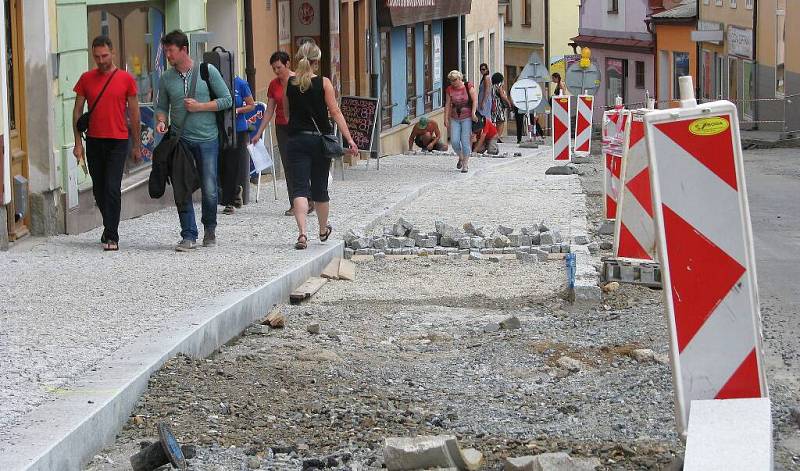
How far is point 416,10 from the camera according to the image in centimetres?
3447

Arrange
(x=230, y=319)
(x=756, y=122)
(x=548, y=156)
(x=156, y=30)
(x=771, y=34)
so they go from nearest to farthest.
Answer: (x=230, y=319) → (x=156, y=30) → (x=548, y=156) → (x=756, y=122) → (x=771, y=34)

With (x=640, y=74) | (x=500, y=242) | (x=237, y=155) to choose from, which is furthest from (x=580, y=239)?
(x=640, y=74)

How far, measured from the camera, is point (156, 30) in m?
17.1

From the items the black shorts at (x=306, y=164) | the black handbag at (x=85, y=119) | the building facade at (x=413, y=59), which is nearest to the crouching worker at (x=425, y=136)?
the building facade at (x=413, y=59)

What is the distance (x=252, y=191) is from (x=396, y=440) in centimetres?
1334

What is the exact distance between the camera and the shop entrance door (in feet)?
42.3

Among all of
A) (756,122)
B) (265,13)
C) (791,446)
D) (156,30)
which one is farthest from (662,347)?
(756,122)

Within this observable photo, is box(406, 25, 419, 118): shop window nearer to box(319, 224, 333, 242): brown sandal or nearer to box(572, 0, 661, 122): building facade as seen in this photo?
box(319, 224, 333, 242): brown sandal

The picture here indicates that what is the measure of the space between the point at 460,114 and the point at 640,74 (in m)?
38.8

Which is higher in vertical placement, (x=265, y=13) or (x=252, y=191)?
(x=265, y=13)

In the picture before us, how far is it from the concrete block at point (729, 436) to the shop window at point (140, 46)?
1026 cm

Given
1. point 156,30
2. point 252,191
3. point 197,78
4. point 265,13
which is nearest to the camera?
point 197,78

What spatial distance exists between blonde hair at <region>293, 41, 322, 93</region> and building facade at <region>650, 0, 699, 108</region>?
41.3 meters

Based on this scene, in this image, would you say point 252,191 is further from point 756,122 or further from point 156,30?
point 756,122
